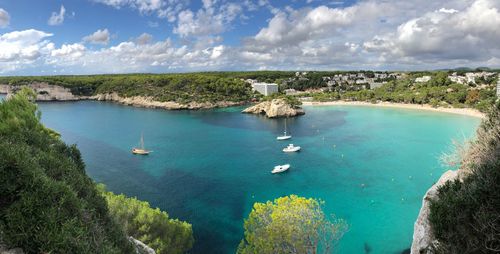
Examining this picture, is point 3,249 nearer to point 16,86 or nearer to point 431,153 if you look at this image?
point 431,153

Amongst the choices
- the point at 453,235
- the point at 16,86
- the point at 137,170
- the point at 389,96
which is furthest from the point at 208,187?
the point at 16,86

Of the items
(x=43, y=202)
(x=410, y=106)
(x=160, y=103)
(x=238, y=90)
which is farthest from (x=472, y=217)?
(x=238, y=90)

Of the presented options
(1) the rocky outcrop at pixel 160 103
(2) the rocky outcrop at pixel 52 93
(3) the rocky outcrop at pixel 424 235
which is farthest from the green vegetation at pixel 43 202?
(2) the rocky outcrop at pixel 52 93

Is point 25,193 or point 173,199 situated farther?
point 173,199

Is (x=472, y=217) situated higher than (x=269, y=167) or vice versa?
(x=472, y=217)

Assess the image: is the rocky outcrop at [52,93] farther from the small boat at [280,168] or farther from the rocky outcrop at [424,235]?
the rocky outcrop at [424,235]

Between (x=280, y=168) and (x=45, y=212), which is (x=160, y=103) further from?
(x=45, y=212)

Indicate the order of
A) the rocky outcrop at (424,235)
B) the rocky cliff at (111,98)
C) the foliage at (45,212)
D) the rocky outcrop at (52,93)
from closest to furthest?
1. the foliage at (45,212)
2. the rocky outcrop at (424,235)
3. the rocky cliff at (111,98)
4. the rocky outcrop at (52,93)
